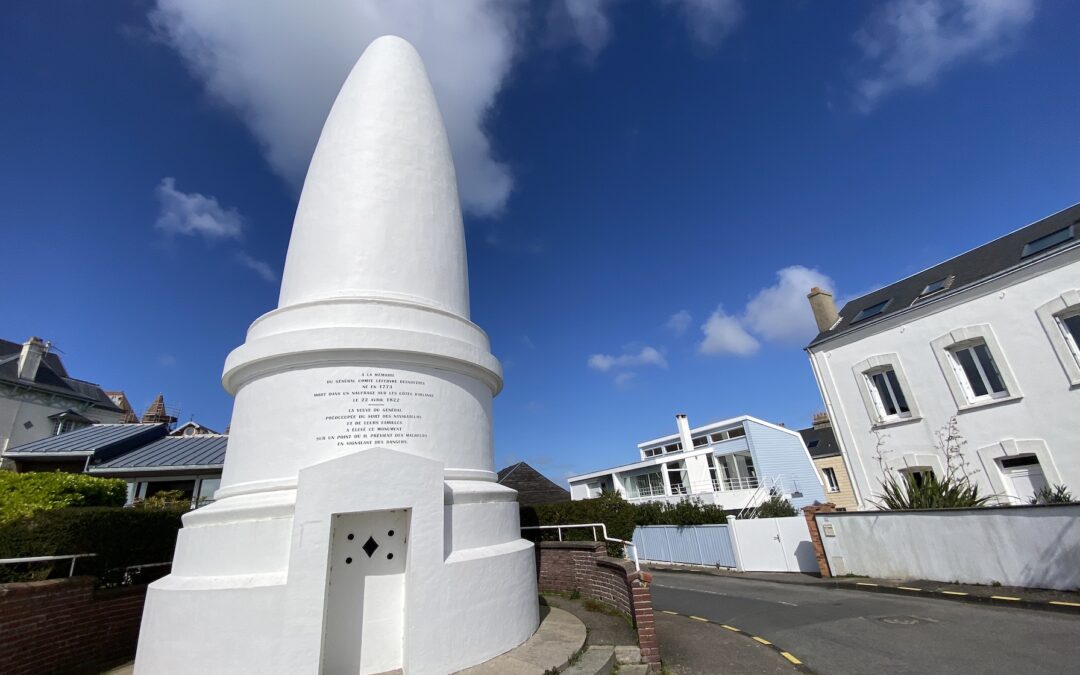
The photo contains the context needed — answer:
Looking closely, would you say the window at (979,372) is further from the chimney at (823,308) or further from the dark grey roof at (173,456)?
the dark grey roof at (173,456)

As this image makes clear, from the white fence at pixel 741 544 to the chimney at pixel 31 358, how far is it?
3482 centimetres

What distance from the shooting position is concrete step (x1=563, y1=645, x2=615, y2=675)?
5383 mm

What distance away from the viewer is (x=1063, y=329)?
11.8m

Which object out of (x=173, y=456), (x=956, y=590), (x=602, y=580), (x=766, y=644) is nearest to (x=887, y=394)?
(x=956, y=590)

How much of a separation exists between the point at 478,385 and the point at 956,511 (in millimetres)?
11959

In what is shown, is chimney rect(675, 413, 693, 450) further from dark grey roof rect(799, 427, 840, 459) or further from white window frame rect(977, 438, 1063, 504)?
white window frame rect(977, 438, 1063, 504)

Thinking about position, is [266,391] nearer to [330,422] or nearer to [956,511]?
[330,422]

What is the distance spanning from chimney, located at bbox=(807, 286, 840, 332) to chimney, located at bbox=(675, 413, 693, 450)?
546 inches

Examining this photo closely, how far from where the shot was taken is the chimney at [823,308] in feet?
60.2

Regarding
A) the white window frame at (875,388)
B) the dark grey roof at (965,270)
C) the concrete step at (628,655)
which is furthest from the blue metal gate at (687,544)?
the concrete step at (628,655)

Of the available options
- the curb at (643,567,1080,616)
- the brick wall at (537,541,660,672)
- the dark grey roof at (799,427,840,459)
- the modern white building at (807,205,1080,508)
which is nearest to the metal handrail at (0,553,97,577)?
the brick wall at (537,541,660,672)

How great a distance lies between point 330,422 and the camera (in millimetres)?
6141

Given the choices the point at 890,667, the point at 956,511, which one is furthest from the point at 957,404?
the point at 890,667

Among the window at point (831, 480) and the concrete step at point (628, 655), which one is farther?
the window at point (831, 480)
